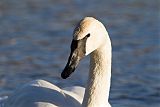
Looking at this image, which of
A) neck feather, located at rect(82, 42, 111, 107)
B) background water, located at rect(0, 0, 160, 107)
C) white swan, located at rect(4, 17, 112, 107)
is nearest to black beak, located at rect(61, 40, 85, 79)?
white swan, located at rect(4, 17, 112, 107)

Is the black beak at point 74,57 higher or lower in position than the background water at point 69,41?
higher

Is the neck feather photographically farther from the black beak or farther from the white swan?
the black beak

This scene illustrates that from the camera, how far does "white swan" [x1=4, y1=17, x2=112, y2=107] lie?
5.66m

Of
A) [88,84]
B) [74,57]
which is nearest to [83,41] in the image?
[74,57]

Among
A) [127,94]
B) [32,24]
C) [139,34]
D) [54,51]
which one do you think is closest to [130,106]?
[127,94]

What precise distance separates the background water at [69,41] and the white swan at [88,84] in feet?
2.77

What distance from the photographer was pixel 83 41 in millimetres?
5605

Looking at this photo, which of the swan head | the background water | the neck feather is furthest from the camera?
the background water

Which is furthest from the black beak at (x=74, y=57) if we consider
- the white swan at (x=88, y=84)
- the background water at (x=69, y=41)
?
the background water at (x=69, y=41)

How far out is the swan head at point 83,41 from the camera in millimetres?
5613

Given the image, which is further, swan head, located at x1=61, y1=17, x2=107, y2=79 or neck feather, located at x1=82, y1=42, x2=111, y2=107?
neck feather, located at x1=82, y1=42, x2=111, y2=107

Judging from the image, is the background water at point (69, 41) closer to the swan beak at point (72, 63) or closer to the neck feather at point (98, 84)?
the neck feather at point (98, 84)

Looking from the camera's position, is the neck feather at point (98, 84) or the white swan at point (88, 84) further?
the neck feather at point (98, 84)

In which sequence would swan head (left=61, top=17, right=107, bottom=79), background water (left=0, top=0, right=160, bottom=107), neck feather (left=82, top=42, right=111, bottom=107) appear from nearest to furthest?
swan head (left=61, top=17, right=107, bottom=79), neck feather (left=82, top=42, right=111, bottom=107), background water (left=0, top=0, right=160, bottom=107)
